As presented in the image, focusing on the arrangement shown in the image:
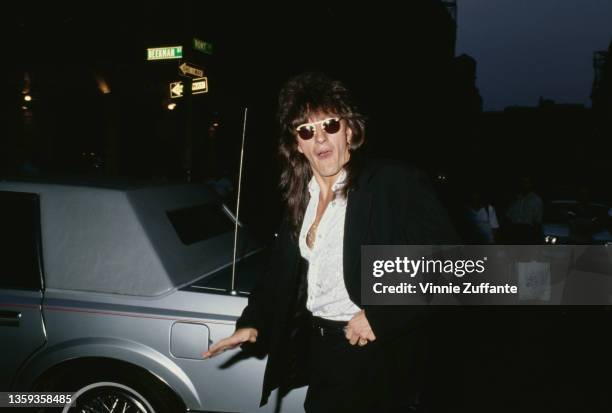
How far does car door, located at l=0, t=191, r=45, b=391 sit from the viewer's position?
2.73 m

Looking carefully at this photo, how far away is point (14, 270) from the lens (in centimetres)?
286

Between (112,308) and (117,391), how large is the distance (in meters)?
0.47

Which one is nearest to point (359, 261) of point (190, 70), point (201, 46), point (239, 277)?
point (239, 277)

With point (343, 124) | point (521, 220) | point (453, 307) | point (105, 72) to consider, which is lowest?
point (453, 307)

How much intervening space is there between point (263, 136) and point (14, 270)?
1466 centimetres

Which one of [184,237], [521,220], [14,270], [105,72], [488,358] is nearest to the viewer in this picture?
[14,270]

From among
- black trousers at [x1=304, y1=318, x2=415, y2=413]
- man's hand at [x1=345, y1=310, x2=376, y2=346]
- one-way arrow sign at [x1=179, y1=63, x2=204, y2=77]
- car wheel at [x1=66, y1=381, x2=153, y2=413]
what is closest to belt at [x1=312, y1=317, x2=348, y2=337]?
black trousers at [x1=304, y1=318, x2=415, y2=413]

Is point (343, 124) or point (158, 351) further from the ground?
point (343, 124)

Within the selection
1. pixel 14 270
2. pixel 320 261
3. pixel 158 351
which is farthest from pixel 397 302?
pixel 14 270

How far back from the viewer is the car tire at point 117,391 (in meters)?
2.67

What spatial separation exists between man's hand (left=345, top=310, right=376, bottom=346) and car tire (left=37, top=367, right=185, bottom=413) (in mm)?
1247

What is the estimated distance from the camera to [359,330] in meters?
1.87

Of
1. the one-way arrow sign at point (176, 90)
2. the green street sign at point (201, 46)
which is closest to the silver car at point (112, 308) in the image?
the green street sign at point (201, 46)

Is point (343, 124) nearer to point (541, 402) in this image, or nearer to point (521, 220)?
point (541, 402)
